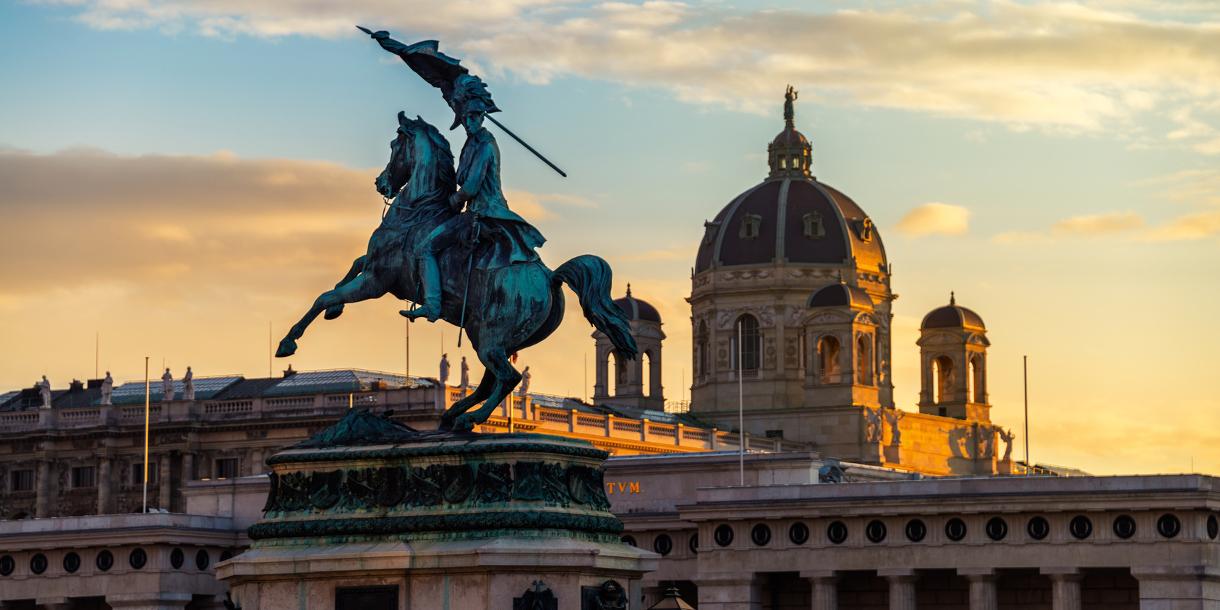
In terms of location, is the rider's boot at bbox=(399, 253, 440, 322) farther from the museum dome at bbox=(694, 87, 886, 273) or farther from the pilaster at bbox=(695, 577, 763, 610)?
the museum dome at bbox=(694, 87, 886, 273)

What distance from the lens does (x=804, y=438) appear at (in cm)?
17150

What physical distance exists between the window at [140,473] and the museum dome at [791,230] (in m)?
40.6

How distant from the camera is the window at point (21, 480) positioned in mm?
156500

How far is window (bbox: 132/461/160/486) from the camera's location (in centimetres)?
15225

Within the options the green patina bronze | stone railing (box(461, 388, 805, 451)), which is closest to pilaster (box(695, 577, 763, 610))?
stone railing (box(461, 388, 805, 451))

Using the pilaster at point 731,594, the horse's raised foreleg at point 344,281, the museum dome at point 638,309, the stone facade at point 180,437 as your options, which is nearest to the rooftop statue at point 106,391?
the stone facade at point 180,437

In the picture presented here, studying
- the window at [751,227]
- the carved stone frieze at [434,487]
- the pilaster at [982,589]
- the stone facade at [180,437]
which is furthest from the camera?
the window at [751,227]

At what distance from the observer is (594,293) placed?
54.6 meters

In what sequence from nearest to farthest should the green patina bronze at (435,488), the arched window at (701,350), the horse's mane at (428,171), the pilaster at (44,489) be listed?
the green patina bronze at (435,488) < the horse's mane at (428,171) < the pilaster at (44,489) < the arched window at (701,350)

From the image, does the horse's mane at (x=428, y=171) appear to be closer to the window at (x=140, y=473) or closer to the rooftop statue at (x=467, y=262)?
the rooftop statue at (x=467, y=262)

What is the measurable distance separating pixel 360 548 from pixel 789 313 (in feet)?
410

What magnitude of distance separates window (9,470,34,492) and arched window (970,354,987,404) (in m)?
58.0

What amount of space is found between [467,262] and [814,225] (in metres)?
125

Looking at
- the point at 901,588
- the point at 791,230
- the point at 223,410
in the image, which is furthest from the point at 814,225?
the point at 901,588
